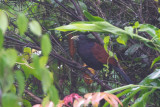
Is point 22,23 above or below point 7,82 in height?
above

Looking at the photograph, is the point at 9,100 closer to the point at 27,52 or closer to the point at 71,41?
the point at 27,52

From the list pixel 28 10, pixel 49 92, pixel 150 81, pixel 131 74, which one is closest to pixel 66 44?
pixel 28 10

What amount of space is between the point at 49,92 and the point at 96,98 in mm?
433

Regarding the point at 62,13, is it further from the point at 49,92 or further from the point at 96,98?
the point at 49,92

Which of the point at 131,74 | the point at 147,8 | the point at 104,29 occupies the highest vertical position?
the point at 147,8

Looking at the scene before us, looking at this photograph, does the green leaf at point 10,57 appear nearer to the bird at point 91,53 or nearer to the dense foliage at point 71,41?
the dense foliage at point 71,41

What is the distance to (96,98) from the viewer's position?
0.89 metres

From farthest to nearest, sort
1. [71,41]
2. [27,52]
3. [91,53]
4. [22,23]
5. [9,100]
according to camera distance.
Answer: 1. [91,53]
2. [71,41]
3. [27,52]
4. [22,23]
5. [9,100]

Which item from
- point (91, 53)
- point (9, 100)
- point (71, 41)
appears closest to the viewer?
point (9, 100)

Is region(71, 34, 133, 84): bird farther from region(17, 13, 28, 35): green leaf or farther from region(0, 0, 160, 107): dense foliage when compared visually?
region(17, 13, 28, 35): green leaf

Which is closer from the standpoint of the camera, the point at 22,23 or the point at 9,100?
the point at 9,100

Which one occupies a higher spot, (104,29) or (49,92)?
(104,29)

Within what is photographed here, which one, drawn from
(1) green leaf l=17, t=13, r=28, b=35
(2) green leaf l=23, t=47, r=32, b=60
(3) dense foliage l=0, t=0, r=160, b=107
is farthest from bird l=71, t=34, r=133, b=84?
(1) green leaf l=17, t=13, r=28, b=35

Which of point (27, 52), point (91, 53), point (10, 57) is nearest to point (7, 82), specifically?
point (10, 57)
